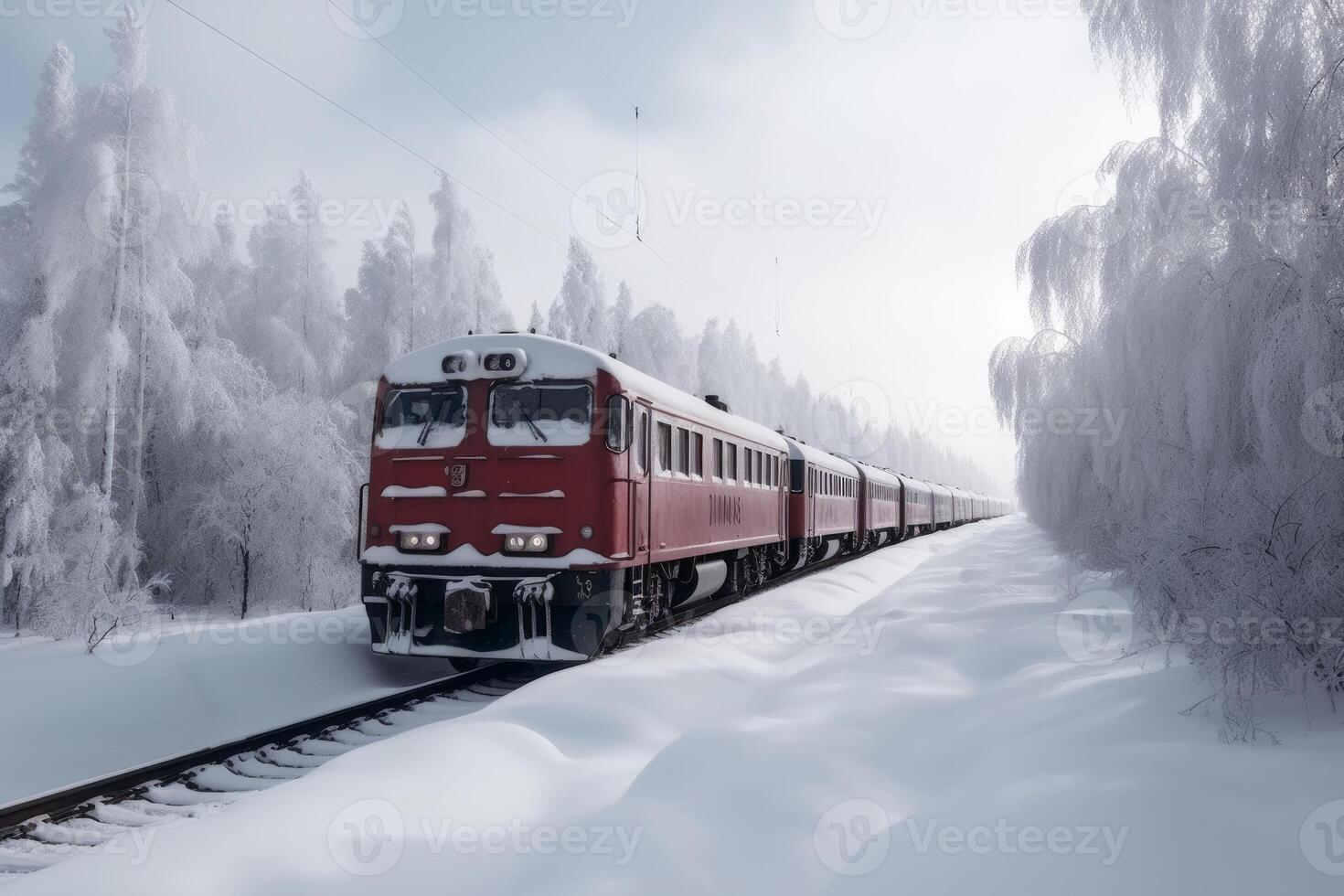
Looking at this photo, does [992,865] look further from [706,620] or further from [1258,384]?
[706,620]

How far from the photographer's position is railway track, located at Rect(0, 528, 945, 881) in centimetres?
450

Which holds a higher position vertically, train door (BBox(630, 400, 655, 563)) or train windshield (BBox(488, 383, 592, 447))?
train windshield (BBox(488, 383, 592, 447))

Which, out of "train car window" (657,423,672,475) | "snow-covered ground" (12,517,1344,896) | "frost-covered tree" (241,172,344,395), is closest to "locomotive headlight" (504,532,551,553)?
"snow-covered ground" (12,517,1344,896)

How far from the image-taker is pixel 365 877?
11.9 ft

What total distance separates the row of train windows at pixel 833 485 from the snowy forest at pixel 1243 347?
284 inches

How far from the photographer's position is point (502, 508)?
812cm

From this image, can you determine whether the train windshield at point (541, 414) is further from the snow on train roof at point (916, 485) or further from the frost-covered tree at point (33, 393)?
the snow on train roof at point (916, 485)

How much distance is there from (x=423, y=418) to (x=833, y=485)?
13854mm

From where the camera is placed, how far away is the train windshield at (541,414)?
8.15 meters

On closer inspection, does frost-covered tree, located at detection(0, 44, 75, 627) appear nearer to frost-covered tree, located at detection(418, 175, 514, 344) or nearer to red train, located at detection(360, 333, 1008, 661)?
red train, located at detection(360, 333, 1008, 661)

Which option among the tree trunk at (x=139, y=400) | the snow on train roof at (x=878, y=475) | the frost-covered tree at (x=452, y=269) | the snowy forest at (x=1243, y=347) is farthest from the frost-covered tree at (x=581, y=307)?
the snowy forest at (x=1243, y=347)

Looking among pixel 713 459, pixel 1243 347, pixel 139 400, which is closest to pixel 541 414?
pixel 713 459

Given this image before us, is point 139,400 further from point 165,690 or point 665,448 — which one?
point 665,448

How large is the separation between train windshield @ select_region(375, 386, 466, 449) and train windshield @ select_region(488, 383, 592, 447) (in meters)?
0.38
